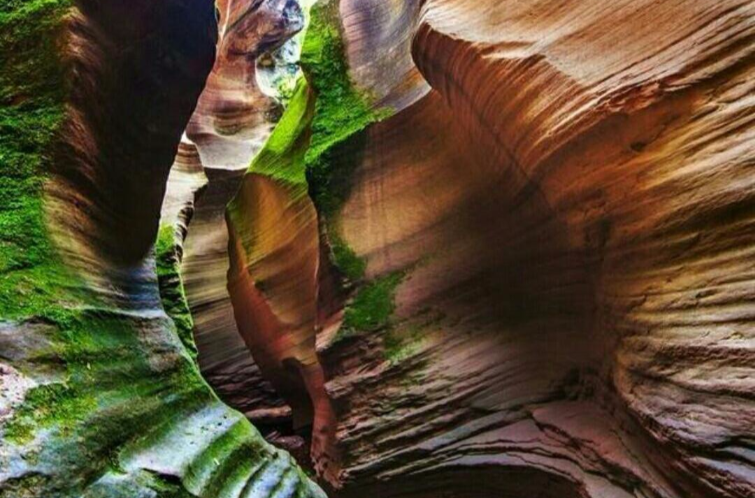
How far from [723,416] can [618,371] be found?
979mm

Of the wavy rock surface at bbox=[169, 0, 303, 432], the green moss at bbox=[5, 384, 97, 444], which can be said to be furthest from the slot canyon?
the wavy rock surface at bbox=[169, 0, 303, 432]

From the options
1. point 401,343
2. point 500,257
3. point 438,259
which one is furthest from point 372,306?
point 500,257

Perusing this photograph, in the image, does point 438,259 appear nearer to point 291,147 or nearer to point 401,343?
point 401,343

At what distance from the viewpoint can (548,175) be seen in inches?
147

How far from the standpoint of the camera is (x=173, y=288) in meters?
5.44

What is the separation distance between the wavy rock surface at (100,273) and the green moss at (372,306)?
5.93ft

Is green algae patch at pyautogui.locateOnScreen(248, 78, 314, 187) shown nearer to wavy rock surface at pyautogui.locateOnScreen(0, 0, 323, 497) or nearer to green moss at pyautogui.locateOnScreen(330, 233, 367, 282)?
green moss at pyautogui.locateOnScreen(330, 233, 367, 282)

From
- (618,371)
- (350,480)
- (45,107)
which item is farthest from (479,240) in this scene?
(45,107)

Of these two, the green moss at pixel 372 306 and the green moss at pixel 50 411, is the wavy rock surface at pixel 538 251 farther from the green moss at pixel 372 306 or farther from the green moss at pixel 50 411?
the green moss at pixel 50 411

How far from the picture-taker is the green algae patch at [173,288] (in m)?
5.01

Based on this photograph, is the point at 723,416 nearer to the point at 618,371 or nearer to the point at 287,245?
the point at 618,371

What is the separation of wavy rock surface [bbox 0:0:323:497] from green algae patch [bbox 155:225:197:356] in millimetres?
1102

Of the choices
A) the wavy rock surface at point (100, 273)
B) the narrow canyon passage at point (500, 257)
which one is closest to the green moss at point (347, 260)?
the narrow canyon passage at point (500, 257)

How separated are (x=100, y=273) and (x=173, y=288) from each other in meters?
2.07
